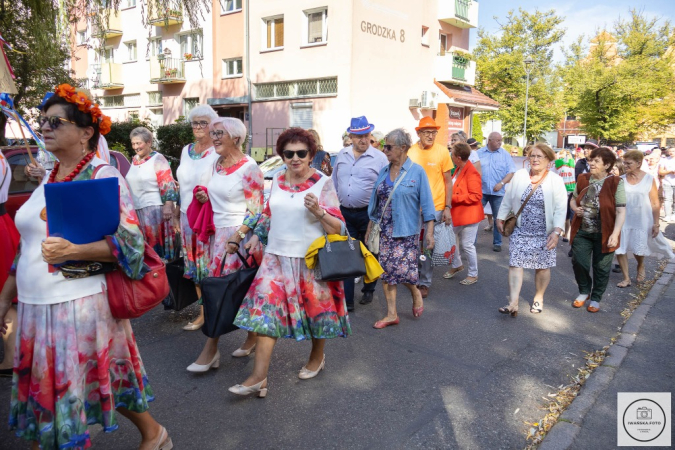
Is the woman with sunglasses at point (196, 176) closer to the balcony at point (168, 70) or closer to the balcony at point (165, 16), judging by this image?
the balcony at point (165, 16)

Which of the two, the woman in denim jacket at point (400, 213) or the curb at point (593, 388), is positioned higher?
the woman in denim jacket at point (400, 213)

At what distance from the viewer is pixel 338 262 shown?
367 cm

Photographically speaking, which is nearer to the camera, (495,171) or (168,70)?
(495,171)

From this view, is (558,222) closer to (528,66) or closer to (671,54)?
(671,54)

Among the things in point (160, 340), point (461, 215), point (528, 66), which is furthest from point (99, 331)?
point (528, 66)

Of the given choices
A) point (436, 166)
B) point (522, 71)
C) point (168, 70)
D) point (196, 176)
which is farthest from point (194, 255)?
point (522, 71)

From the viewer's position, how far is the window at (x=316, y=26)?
22.3 m

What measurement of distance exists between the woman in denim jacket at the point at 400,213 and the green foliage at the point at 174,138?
10.7m

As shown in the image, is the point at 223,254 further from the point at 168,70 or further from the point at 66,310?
the point at 168,70

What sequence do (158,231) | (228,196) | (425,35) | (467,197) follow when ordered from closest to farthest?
(228,196), (158,231), (467,197), (425,35)

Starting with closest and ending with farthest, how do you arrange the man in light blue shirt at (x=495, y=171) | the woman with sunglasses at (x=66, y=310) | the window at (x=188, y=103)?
the woman with sunglasses at (x=66, y=310) < the man in light blue shirt at (x=495, y=171) < the window at (x=188, y=103)

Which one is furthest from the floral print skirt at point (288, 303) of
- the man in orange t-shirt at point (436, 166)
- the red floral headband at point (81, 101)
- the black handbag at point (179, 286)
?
the man in orange t-shirt at point (436, 166)

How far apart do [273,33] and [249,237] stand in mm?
21836

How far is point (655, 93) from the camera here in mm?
29000
